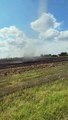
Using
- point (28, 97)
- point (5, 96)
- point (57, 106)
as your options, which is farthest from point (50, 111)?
point (5, 96)

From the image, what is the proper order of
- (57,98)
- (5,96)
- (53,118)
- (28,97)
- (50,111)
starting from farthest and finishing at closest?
(5,96), (28,97), (57,98), (50,111), (53,118)

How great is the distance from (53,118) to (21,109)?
2.32 meters

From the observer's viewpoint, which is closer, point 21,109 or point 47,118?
point 47,118

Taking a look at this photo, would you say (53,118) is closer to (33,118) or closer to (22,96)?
(33,118)

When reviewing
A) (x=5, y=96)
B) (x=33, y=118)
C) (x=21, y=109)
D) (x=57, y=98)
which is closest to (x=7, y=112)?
(x=21, y=109)

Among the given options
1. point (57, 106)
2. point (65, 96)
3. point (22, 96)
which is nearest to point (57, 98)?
point (65, 96)

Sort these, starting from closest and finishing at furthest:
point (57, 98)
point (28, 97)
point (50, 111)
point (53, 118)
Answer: point (53, 118)
point (50, 111)
point (57, 98)
point (28, 97)

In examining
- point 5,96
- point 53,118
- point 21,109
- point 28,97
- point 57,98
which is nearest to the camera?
point 53,118

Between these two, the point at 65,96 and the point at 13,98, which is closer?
the point at 65,96

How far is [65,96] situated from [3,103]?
3.56 meters

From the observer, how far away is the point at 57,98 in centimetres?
1619

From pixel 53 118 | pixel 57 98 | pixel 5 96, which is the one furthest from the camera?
pixel 5 96

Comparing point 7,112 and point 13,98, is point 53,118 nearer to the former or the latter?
point 7,112

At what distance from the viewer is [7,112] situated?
1480cm
